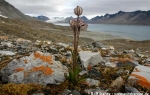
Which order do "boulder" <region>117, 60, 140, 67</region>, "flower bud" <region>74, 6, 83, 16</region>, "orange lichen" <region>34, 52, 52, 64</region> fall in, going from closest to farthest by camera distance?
"flower bud" <region>74, 6, 83, 16</region> < "orange lichen" <region>34, 52, 52, 64</region> < "boulder" <region>117, 60, 140, 67</region>

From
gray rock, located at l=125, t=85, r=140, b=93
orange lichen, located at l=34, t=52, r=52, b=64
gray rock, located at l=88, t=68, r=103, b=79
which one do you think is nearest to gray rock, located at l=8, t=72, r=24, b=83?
orange lichen, located at l=34, t=52, r=52, b=64

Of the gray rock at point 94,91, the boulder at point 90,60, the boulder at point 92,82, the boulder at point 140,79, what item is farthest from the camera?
the boulder at point 90,60

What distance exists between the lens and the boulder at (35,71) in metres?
4.57

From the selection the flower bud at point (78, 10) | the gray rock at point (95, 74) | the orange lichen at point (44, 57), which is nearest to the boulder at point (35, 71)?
the orange lichen at point (44, 57)

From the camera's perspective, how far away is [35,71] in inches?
190

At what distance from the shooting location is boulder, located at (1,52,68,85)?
4574 millimetres

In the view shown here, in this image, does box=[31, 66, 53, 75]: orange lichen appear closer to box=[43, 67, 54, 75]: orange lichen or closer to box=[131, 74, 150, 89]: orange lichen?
box=[43, 67, 54, 75]: orange lichen

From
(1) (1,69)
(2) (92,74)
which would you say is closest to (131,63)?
(2) (92,74)

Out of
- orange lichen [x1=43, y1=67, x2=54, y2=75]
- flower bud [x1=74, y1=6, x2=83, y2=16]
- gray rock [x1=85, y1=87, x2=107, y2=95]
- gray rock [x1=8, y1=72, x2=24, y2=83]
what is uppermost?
flower bud [x1=74, y1=6, x2=83, y2=16]

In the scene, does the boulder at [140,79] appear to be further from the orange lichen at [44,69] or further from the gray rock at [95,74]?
the orange lichen at [44,69]

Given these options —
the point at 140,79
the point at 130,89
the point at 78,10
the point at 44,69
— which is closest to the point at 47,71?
the point at 44,69

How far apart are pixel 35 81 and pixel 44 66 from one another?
59 cm

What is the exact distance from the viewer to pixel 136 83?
4.68 m

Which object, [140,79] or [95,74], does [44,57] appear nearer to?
[95,74]
